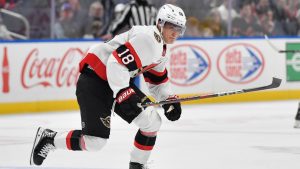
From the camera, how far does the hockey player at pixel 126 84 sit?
477cm

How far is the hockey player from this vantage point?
4.77 metres

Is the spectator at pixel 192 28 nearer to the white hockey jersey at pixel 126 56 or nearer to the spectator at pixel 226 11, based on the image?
the spectator at pixel 226 11

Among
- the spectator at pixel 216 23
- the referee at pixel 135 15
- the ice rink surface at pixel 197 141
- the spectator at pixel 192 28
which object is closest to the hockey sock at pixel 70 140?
the ice rink surface at pixel 197 141

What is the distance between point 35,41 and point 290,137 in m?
3.41

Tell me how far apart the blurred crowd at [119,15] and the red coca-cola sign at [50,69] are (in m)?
0.27

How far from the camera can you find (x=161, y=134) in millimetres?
7648

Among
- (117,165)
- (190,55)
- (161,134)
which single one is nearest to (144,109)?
(117,165)

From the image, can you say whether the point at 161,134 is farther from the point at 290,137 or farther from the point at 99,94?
the point at 99,94

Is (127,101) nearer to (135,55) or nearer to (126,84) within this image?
(126,84)

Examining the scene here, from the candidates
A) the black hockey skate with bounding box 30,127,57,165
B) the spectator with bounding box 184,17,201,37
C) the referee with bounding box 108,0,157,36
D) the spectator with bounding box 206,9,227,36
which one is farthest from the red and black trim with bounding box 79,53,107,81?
the spectator with bounding box 206,9,227,36

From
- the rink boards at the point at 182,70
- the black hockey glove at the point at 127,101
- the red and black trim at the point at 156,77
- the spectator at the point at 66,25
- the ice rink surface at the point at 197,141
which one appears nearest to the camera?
the black hockey glove at the point at 127,101

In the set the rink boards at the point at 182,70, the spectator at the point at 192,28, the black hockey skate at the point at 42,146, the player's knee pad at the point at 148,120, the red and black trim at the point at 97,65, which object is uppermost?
the red and black trim at the point at 97,65

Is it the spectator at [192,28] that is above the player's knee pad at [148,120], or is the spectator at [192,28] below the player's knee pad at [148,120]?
Result: below

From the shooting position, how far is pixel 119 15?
10.1 m
